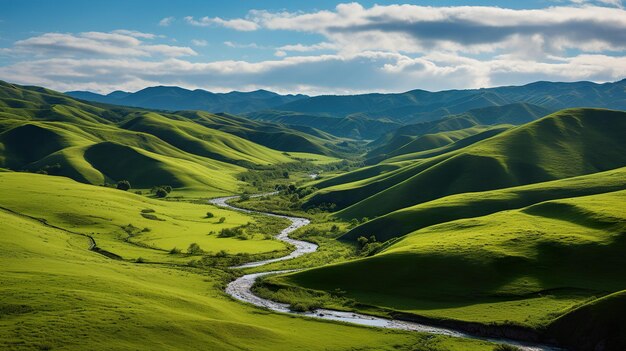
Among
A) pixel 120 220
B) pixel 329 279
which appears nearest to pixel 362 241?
pixel 329 279

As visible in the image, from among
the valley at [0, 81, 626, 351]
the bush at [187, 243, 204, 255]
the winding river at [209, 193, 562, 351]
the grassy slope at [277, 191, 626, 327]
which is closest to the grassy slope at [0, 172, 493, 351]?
the valley at [0, 81, 626, 351]

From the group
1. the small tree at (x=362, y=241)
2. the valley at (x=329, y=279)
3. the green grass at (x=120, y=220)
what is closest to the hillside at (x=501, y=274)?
the valley at (x=329, y=279)

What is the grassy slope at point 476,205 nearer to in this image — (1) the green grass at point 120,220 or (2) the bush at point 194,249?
(1) the green grass at point 120,220

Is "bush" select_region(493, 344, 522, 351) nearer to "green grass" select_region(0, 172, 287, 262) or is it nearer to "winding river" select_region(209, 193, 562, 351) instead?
"winding river" select_region(209, 193, 562, 351)

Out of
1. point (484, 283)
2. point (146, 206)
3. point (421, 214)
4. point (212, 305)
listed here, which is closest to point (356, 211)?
point (421, 214)

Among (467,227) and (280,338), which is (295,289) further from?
(467,227)
